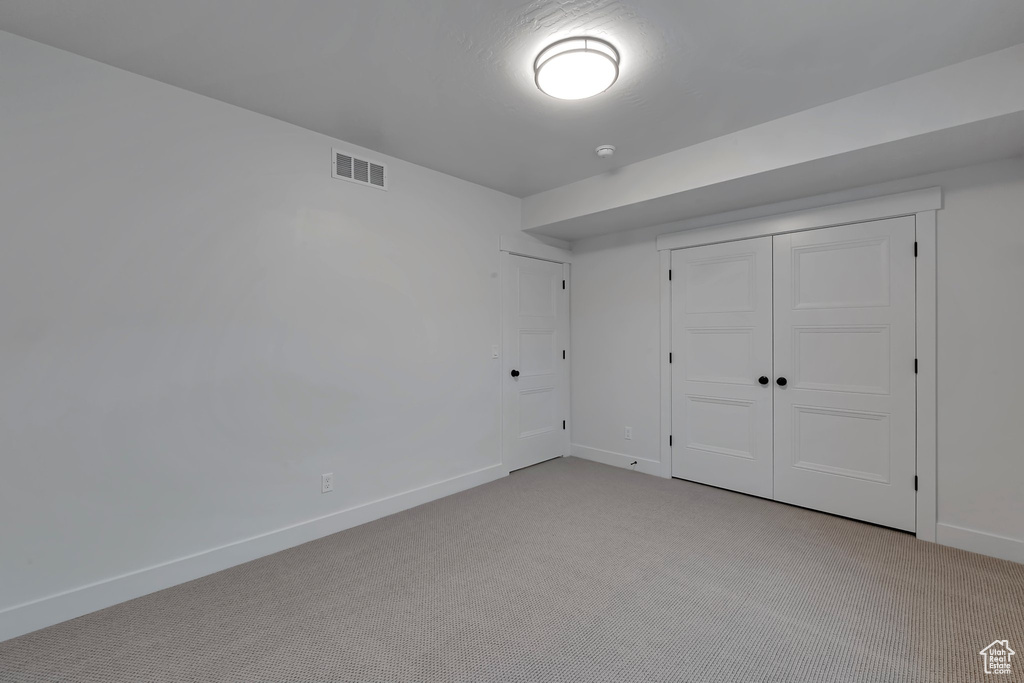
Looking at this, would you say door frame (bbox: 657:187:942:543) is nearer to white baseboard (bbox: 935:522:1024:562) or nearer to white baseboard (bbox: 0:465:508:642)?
white baseboard (bbox: 935:522:1024:562)

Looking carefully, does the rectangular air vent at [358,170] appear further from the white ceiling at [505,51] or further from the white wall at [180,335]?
the white ceiling at [505,51]

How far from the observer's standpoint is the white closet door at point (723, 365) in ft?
11.7

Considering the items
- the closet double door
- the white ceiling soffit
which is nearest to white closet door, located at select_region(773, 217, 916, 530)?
the closet double door

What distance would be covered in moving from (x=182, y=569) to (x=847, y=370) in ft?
14.4

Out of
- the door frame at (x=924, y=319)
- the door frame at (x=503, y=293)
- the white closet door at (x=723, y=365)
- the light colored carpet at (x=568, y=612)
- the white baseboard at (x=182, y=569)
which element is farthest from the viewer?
the door frame at (x=503, y=293)

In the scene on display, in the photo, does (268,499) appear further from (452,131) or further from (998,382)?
(998,382)

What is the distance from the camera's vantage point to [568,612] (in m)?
2.08

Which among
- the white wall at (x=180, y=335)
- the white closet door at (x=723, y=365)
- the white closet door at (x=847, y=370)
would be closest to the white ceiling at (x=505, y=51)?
the white wall at (x=180, y=335)

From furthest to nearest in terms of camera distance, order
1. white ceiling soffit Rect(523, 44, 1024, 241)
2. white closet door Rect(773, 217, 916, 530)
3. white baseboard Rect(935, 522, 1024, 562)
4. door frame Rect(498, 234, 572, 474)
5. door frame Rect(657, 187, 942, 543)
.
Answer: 1. door frame Rect(498, 234, 572, 474)
2. white closet door Rect(773, 217, 916, 530)
3. door frame Rect(657, 187, 942, 543)
4. white baseboard Rect(935, 522, 1024, 562)
5. white ceiling soffit Rect(523, 44, 1024, 241)

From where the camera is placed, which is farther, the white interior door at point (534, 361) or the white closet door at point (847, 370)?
the white interior door at point (534, 361)

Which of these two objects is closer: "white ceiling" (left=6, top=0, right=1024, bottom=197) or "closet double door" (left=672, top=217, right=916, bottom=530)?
"white ceiling" (left=6, top=0, right=1024, bottom=197)

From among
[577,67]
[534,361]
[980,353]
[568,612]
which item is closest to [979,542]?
[980,353]

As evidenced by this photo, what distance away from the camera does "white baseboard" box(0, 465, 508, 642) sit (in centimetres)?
199

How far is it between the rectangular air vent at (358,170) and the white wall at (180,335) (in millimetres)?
65
